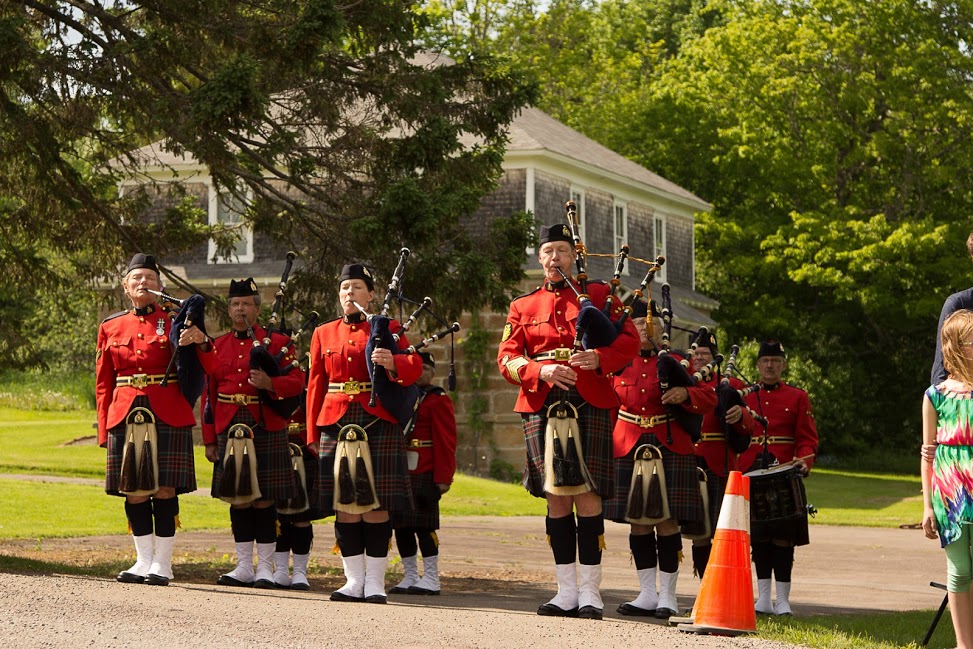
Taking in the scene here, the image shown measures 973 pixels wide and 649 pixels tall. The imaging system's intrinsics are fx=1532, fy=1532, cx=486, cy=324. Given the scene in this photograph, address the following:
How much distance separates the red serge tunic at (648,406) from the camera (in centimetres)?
1012

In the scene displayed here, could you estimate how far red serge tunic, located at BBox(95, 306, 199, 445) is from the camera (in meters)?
9.97

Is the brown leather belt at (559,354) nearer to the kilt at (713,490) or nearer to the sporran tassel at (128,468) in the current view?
the kilt at (713,490)

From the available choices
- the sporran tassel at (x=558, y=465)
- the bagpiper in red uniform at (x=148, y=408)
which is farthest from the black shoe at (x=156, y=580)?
the sporran tassel at (x=558, y=465)

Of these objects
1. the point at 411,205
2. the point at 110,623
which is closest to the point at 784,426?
the point at 411,205

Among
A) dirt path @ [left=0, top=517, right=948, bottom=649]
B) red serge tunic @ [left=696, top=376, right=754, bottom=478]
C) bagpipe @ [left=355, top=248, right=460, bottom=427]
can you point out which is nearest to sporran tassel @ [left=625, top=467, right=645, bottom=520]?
dirt path @ [left=0, top=517, right=948, bottom=649]

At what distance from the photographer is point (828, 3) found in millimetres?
39812

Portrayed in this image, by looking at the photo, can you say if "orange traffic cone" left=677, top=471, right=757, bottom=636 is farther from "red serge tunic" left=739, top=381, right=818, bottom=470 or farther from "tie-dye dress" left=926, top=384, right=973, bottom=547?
"red serge tunic" left=739, top=381, right=818, bottom=470

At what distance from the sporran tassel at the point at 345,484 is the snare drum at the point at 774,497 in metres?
2.91

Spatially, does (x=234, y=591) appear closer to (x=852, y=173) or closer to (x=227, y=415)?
(x=227, y=415)

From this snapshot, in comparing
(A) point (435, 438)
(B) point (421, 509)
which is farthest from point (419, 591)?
(A) point (435, 438)

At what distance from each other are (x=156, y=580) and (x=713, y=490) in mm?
3878

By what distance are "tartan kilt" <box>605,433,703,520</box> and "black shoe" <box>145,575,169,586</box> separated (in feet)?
9.45

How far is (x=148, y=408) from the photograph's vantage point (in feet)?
32.7

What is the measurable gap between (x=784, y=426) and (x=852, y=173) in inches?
1203
